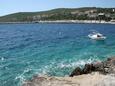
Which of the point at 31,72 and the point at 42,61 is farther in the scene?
the point at 42,61

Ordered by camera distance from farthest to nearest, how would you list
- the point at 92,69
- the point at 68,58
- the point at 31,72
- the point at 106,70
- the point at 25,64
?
the point at 68,58 → the point at 25,64 → the point at 31,72 → the point at 92,69 → the point at 106,70

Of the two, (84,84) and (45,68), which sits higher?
(84,84)

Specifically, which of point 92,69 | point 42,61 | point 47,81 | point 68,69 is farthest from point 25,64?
point 47,81

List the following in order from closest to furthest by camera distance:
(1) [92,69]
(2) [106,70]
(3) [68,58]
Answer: (2) [106,70] → (1) [92,69] → (3) [68,58]

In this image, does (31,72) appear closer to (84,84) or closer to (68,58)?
(68,58)

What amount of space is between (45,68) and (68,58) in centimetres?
739

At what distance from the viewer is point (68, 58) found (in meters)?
38.0

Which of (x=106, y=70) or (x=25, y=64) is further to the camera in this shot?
(x=25, y=64)

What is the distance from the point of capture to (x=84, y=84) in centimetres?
1627

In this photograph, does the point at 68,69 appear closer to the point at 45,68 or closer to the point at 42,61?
the point at 45,68

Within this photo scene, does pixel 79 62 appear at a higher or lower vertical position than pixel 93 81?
lower

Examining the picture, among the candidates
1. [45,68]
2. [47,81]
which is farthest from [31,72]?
[47,81]

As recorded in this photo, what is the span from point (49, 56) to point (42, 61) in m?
4.46

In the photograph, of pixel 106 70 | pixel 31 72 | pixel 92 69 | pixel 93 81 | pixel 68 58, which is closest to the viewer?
pixel 93 81
